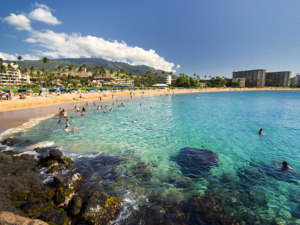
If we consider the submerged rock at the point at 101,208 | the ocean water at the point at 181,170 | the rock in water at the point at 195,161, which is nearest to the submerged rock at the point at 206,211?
the ocean water at the point at 181,170

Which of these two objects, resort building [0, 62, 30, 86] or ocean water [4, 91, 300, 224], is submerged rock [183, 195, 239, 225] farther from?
resort building [0, 62, 30, 86]

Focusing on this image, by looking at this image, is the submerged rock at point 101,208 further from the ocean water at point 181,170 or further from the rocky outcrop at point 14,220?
the rocky outcrop at point 14,220

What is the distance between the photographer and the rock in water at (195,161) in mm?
10010

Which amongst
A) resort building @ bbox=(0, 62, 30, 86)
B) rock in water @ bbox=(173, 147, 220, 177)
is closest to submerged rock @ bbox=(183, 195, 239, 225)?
rock in water @ bbox=(173, 147, 220, 177)

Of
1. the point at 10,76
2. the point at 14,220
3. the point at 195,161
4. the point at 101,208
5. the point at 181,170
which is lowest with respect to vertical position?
the point at 181,170

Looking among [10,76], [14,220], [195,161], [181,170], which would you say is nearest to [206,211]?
[181,170]

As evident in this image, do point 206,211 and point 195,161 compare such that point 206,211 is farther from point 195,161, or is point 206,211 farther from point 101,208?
point 195,161

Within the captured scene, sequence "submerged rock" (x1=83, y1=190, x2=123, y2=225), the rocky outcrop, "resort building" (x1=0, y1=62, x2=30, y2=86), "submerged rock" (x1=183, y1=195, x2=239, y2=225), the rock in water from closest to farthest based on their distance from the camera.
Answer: the rocky outcrop
"submerged rock" (x1=83, y1=190, x2=123, y2=225)
"submerged rock" (x1=183, y1=195, x2=239, y2=225)
the rock in water
"resort building" (x1=0, y1=62, x2=30, y2=86)

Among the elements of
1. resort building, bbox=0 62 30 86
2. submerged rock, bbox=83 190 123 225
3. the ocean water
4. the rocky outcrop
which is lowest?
the ocean water

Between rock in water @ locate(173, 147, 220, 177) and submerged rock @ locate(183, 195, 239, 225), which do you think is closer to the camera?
submerged rock @ locate(183, 195, 239, 225)

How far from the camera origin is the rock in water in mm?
10010

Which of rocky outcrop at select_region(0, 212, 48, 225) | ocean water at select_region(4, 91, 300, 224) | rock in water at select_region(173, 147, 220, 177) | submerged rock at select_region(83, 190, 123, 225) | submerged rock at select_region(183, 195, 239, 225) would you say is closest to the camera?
rocky outcrop at select_region(0, 212, 48, 225)

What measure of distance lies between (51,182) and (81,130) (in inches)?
464

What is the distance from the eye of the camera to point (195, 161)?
36.9 feet
